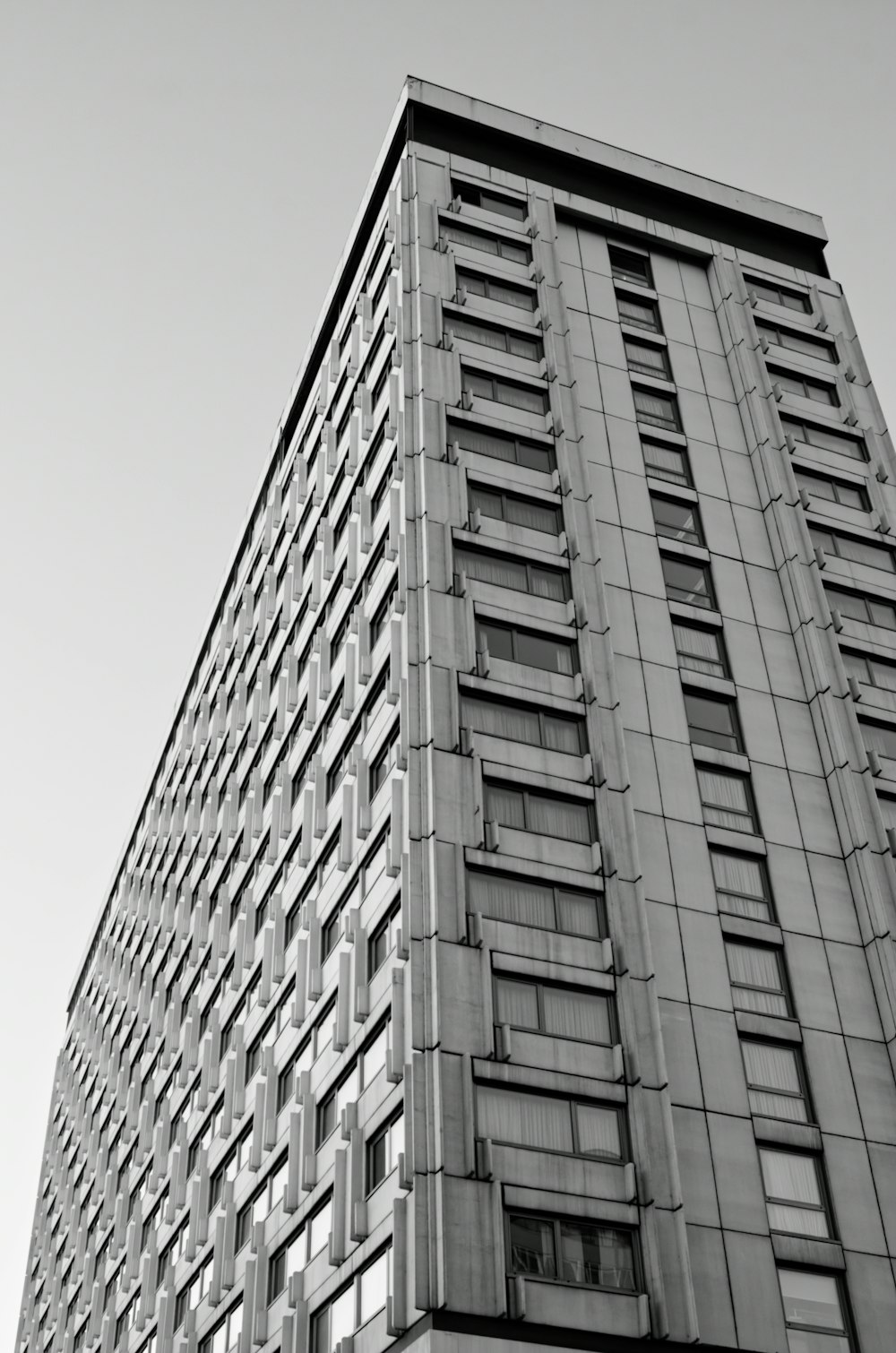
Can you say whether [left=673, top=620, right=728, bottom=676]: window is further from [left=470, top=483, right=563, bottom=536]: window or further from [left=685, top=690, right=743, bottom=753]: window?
[left=470, top=483, right=563, bottom=536]: window

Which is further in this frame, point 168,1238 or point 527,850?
point 168,1238

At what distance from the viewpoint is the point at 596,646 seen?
147 feet

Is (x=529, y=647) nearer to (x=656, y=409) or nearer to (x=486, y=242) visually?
(x=656, y=409)

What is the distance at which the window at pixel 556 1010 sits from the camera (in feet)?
120

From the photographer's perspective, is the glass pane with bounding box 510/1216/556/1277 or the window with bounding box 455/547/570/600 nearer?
the glass pane with bounding box 510/1216/556/1277

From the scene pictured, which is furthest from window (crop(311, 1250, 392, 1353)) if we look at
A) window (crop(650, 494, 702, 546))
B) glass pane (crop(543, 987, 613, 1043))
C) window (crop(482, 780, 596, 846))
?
window (crop(650, 494, 702, 546))

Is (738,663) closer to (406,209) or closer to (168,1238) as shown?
(406,209)

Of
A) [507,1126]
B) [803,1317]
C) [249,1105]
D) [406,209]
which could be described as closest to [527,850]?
[507,1126]

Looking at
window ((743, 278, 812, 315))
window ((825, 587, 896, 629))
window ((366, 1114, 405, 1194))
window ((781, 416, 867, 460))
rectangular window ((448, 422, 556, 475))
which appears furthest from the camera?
window ((743, 278, 812, 315))

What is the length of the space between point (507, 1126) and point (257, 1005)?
697 inches

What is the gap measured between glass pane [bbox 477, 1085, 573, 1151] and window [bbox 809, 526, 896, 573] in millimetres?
24605

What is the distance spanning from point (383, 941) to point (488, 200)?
1281 inches

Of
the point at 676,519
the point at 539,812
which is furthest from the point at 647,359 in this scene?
the point at 539,812

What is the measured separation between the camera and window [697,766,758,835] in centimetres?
4247
